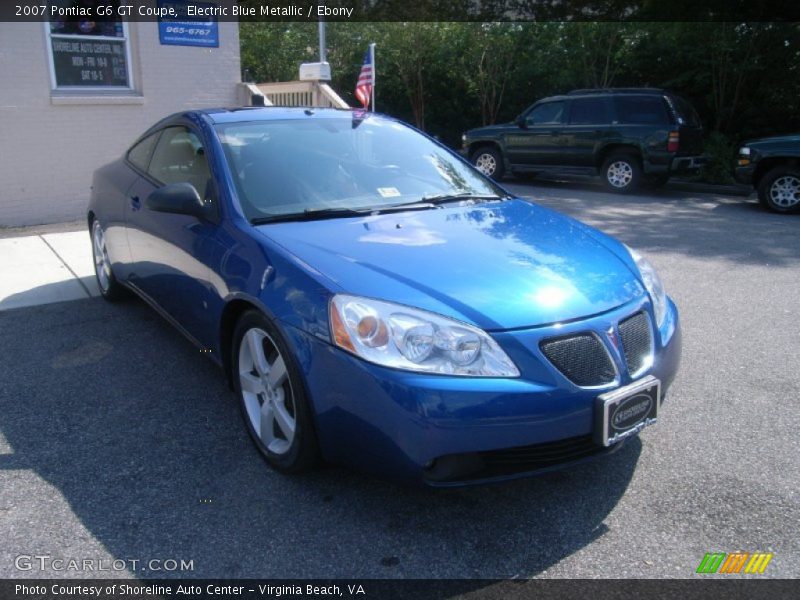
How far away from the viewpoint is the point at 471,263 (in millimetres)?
3006

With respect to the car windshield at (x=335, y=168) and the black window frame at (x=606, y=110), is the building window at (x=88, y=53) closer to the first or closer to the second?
the car windshield at (x=335, y=168)

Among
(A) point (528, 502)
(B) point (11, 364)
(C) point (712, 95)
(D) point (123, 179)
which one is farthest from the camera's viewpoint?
(C) point (712, 95)

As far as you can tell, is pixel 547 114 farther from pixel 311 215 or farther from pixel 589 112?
pixel 311 215

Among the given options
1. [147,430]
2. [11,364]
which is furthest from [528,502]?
[11,364]

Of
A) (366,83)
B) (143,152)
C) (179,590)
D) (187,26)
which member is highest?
(187,26)

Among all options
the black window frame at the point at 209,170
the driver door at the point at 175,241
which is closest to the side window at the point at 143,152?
the black window frame at the point at 209,170

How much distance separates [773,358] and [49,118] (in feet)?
28.3

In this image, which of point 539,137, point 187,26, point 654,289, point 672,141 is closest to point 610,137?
point 672,141

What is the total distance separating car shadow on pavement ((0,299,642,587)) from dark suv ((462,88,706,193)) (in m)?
9.89

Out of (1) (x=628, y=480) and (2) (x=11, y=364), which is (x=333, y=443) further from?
(2) (x=11, y=364)

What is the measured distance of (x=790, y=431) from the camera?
136 inches

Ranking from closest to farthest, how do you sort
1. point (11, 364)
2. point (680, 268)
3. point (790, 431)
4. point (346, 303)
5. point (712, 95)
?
point (346, 303), point (790, 431), point (11, 364), point (680, 268), point (712, 95)

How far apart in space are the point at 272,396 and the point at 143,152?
2.70 metres

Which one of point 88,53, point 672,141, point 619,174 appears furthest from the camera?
point 619,174
